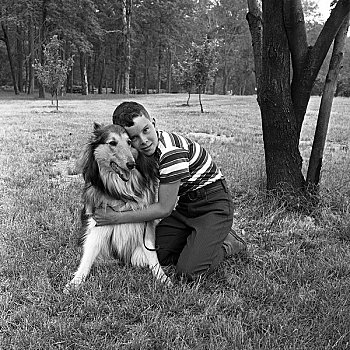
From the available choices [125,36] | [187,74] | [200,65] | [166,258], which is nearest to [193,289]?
[166,258]

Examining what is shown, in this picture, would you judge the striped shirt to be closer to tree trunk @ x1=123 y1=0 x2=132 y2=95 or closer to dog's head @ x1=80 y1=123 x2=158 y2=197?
dog's head @ x1=80 y1=123 x2=158 y2=197

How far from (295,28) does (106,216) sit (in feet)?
9.26

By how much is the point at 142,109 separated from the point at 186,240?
1268 mm

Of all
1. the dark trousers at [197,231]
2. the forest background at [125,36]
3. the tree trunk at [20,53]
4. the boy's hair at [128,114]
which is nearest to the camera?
the boy's hair at [128,114]

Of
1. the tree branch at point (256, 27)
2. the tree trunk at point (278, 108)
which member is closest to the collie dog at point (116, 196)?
the tree trunk at point (278, 108)

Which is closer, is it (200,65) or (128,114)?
(128,114)

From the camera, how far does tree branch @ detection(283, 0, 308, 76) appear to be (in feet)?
13.8

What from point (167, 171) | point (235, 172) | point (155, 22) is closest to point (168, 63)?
point (155, 22)

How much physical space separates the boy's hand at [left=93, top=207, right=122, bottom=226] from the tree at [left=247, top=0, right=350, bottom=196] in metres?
2.13

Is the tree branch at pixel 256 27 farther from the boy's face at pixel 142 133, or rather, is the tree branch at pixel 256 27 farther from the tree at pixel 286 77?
the boy's face at pixel 142 133

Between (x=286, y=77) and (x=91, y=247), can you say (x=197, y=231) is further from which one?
(x=286, y=77)

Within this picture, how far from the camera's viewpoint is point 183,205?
3.62 m

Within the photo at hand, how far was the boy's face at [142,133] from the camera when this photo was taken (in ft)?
9.64

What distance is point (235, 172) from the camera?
5945 millimetres
